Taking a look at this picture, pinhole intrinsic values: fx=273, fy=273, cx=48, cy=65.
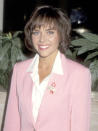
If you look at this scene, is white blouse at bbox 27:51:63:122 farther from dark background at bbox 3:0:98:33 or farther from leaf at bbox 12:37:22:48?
dark background at bbox 3:0:98:33

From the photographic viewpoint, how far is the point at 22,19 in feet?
23.6

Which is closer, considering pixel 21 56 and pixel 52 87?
pixel 52 87

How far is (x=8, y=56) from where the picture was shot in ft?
7.48

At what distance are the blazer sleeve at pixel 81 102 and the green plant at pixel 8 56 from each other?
3.16ft

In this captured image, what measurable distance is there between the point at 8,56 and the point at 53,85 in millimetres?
951

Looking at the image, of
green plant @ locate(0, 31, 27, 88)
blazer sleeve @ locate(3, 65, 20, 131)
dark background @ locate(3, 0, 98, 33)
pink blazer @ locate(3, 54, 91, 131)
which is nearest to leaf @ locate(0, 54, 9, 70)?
green plant @ locate(0, 31, 27, 88)

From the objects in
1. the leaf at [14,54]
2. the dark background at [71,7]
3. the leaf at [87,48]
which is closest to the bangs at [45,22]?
the leaf at [87,48]

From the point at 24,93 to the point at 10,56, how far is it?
822 mm

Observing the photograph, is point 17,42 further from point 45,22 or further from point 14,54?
point 45,22

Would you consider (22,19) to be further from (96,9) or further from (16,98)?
(16,98)

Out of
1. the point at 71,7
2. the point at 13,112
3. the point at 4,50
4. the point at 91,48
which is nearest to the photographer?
the point at 13,112

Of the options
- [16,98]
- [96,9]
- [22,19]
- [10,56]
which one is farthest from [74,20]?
[16,98]

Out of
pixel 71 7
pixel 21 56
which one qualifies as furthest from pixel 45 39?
pixel 71 7

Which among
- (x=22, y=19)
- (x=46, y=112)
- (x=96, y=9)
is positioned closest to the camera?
(x=46, y=112)
